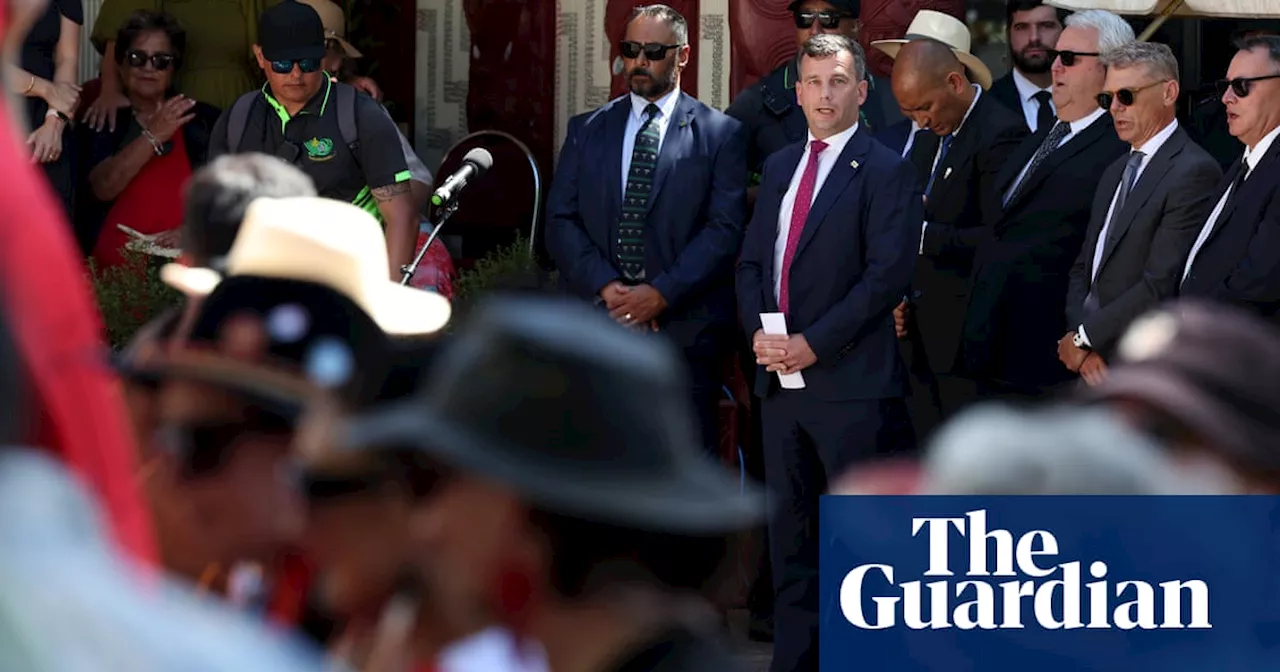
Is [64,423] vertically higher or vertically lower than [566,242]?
higher

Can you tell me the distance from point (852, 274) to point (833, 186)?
0.26m

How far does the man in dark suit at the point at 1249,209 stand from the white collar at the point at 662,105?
5.46ft

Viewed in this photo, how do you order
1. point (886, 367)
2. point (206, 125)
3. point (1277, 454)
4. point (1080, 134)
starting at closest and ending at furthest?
point (1277, 454) → point (886, 367) → point (1080, 134) → point (206, 125)

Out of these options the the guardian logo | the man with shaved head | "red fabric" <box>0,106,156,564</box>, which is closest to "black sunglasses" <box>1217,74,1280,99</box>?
the man with shaved head

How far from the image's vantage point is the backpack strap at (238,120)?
6473 millimetres

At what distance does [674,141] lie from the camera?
6.64m

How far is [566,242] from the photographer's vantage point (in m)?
6.60

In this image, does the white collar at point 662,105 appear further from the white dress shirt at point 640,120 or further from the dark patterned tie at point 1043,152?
the dark patterned tie at point 1043,152

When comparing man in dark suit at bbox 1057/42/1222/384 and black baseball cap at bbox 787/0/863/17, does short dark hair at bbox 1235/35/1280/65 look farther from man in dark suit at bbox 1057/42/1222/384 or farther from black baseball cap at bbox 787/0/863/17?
black baseball cap at bbox 787/0/863/17

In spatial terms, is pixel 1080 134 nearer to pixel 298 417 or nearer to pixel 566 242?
pixel 566 242

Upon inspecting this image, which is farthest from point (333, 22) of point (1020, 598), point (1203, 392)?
point (1203, 392)

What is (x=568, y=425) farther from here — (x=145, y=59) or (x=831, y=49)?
(x=145, y=59)

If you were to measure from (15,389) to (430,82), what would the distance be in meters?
7.40

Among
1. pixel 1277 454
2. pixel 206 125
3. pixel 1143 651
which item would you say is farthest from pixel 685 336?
pixel 1277 454
